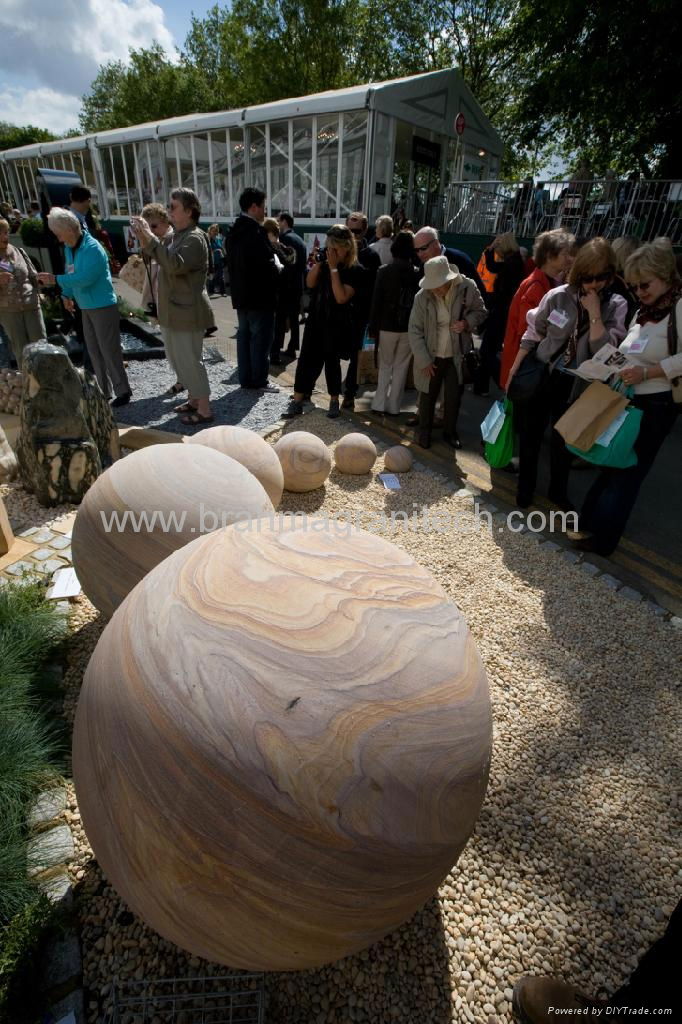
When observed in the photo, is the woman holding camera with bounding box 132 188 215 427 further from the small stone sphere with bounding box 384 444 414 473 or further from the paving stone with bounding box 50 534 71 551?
the paving stone with bounding box 50 534 71 551

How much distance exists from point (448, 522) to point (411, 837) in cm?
382

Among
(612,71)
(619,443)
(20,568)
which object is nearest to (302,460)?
Result: (20,568)

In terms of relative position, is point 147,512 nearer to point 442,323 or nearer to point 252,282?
point 442,323

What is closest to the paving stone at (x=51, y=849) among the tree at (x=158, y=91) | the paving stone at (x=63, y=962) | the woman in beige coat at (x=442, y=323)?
the paving stone at (x=63, y=962)

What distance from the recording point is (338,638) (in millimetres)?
1530

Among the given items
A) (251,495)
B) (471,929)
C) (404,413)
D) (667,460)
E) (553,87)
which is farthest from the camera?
(553,87)

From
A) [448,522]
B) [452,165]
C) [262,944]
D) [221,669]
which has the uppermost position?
[452,165]

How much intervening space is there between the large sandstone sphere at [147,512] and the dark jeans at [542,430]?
2993 millimetres

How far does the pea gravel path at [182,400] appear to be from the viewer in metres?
6.72

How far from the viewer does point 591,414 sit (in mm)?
4055

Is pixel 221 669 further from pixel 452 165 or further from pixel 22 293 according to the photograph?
pixel 452 165

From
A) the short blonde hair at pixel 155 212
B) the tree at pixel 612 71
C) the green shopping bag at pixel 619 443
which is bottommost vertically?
the green shopping bag at pixel 619 443

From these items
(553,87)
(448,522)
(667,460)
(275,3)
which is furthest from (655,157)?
(275,3)

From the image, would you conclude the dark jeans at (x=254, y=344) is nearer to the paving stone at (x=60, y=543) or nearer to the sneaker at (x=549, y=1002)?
the paving stone at (x=60, y=543)
